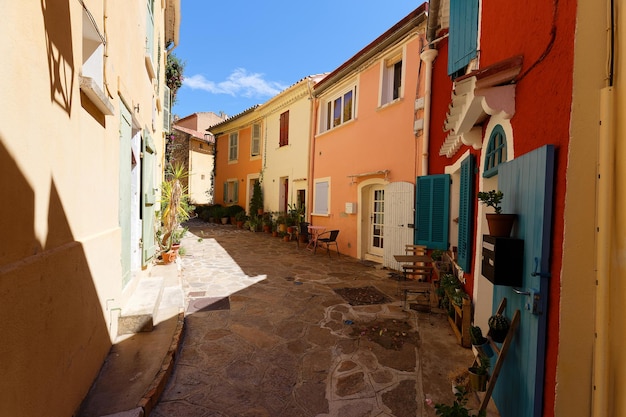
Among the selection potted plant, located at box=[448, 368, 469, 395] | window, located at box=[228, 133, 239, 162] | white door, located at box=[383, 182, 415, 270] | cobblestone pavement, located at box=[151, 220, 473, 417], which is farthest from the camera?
window, located at box=[228, 133, 239, 162]

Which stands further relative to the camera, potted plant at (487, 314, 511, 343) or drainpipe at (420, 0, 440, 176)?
drainpipe at (420, 0, 440, 176)

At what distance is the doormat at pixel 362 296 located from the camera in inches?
211

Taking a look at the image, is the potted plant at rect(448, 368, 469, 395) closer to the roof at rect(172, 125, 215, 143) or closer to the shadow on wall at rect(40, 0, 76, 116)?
the shadow on wall at rect(40, 0, 76, 116)

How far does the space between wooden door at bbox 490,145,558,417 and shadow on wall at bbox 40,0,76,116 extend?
310 cm

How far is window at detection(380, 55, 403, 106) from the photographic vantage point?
8.43 metres

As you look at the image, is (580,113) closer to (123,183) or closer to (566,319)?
(566,319)

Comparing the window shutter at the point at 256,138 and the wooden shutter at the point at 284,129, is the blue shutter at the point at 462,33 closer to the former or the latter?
the wooden shutter at the point at 284,129

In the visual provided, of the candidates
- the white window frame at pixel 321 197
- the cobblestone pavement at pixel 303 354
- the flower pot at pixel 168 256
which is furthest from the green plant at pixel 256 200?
the cobblestone pavement at pixel 303 354

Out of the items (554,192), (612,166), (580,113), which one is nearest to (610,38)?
(580,113)

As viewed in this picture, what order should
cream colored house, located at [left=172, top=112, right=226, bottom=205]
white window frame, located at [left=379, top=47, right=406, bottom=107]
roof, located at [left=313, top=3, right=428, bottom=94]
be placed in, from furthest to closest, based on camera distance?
cream colored house, located at [left=172, top=112, right=226, bottom=205], white window frame, located at [left=379, top=47, right=406, bottom=107], roof, located at [left=313, top=3, right=428, bottom=94]

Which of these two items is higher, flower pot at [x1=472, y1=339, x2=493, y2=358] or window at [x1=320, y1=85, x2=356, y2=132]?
window at [x1=320, y1=85, x2=356, y2=132]

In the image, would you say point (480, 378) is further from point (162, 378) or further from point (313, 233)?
point (313, 233)

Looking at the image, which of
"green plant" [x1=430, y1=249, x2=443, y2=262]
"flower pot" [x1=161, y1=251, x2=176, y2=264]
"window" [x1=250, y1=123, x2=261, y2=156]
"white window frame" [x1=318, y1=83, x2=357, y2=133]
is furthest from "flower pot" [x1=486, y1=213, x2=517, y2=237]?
"window" [x1=250, y1=123, x2=261, y2=156]

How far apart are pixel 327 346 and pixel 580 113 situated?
3335mm
